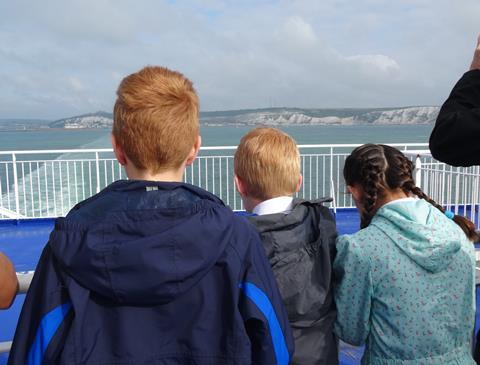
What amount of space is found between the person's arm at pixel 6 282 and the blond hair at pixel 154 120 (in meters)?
0.38

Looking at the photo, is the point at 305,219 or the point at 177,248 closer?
the point at 177,248

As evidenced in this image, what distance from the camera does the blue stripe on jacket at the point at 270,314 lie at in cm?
103

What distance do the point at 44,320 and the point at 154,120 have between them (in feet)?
1.62

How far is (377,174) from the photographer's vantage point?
1547 millimetres

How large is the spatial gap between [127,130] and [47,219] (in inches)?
249

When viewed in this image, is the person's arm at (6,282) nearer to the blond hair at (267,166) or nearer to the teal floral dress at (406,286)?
the blond hair at (267,166)

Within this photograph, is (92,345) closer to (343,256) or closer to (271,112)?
(343,256)

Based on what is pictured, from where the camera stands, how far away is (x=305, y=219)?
1.40m

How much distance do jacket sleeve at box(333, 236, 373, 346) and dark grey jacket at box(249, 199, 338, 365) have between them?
0.03 metres

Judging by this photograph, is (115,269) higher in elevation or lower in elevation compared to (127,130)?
lower

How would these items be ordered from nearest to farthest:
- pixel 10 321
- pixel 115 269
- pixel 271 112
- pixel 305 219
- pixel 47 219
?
pixel 115 269
pixel 305 219
pixel 10 321
pixel 47 219
pixel 271 112

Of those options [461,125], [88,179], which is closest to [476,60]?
[461,125]

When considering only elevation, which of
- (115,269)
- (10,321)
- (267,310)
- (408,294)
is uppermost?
(115,269)

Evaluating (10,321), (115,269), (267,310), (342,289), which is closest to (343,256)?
(342,289)
